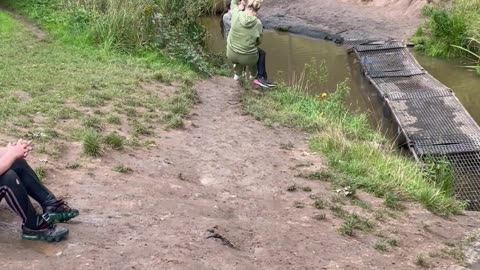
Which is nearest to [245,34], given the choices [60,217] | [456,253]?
[456,253]

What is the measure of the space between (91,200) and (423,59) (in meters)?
11.2

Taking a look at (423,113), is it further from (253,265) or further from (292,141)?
(253,265)

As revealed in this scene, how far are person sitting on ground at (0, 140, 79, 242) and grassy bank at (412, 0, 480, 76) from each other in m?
11.3

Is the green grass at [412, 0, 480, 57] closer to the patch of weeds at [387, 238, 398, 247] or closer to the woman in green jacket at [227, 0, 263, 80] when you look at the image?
the woman in green jacket at [227, 0, 263, 80]

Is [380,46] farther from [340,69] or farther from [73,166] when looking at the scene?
[73,166]

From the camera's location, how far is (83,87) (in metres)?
8.92

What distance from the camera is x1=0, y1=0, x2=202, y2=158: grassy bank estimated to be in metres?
7.10

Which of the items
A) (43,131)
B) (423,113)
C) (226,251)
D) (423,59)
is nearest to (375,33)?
(423,59)

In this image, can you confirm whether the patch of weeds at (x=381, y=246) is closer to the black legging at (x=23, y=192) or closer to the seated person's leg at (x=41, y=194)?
the seated person's leg at (x=41, y=194)

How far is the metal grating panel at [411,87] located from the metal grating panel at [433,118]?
0.70 feet

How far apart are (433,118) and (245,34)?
305cm

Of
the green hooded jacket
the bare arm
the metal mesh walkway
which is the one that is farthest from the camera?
the green hooded jacket

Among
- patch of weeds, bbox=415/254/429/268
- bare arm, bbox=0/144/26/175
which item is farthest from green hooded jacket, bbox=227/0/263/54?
bare arm, bbox=0/144/26/175

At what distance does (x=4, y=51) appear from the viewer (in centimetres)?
1031
